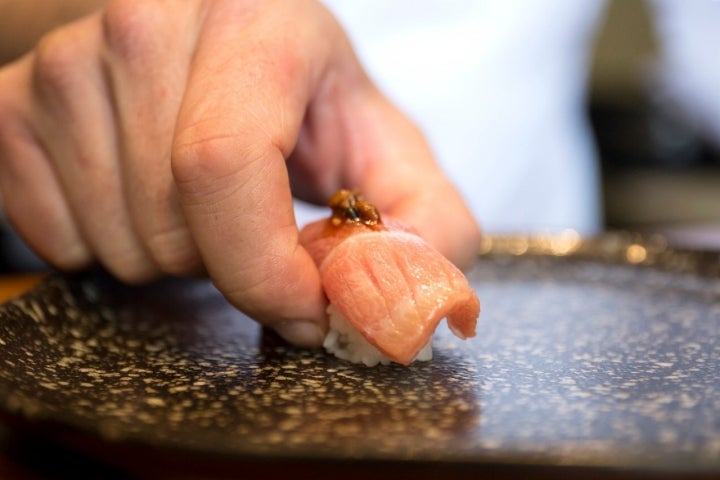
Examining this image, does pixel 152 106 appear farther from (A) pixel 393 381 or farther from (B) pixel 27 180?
(A) pixel 393 381

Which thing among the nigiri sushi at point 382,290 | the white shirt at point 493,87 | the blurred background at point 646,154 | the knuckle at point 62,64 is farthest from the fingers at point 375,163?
the blurred background at point 646,154

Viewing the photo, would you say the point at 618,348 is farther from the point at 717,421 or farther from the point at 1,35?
the point at 1,35

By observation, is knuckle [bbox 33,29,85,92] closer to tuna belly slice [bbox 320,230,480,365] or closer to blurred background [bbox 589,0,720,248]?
tuna belly slice [bbox 320,230,480,365]

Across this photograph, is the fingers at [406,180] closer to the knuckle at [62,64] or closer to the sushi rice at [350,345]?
the sushi rice at [350,345]

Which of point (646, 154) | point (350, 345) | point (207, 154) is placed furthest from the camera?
point (646, 154)

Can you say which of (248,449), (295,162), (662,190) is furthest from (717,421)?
(662,190)

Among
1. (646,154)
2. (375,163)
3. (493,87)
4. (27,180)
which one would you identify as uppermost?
(646,154)

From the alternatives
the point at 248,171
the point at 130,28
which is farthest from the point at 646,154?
the point at 248,171
